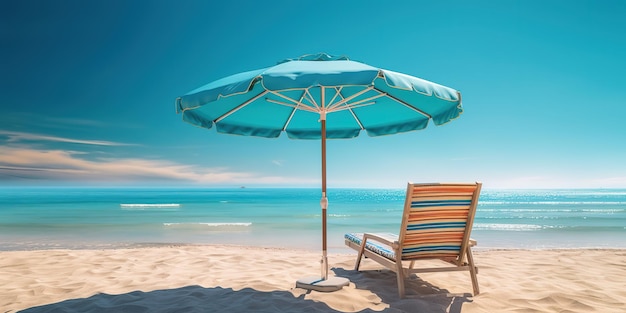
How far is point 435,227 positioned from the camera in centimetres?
336

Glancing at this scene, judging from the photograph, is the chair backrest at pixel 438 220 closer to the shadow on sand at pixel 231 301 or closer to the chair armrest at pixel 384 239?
the chair armrest at pixel 384 239

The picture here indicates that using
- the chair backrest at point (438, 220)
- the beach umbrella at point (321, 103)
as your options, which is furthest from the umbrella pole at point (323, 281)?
the chair backrest at point (438, 220)

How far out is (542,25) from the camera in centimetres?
1609

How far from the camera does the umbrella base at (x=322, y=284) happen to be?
139 inches

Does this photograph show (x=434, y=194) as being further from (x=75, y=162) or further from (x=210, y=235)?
(x=75, y=162)

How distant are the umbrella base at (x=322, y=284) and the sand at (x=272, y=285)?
7 centimetres

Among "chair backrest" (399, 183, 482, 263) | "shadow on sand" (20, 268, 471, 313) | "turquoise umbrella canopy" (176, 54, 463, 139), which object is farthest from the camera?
"chair backrest" (399, 183, 482, 263)

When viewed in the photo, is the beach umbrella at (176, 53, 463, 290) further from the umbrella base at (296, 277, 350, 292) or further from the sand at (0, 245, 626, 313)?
the sand at (0, 245, 626, 313)

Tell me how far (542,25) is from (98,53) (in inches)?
859

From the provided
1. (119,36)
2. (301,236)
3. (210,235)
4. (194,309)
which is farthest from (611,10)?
(119,36)

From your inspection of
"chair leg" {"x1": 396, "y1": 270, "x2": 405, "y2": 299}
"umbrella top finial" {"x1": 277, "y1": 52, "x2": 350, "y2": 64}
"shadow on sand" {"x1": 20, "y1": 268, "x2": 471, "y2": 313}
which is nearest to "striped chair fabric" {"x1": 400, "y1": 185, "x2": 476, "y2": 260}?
"chair leg" {"x1": 396, "y1": 270, "x2": 405, "y2": 299}

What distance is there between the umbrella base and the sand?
0.21 ft

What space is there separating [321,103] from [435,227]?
1587mm

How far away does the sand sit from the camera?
3.09 meters
